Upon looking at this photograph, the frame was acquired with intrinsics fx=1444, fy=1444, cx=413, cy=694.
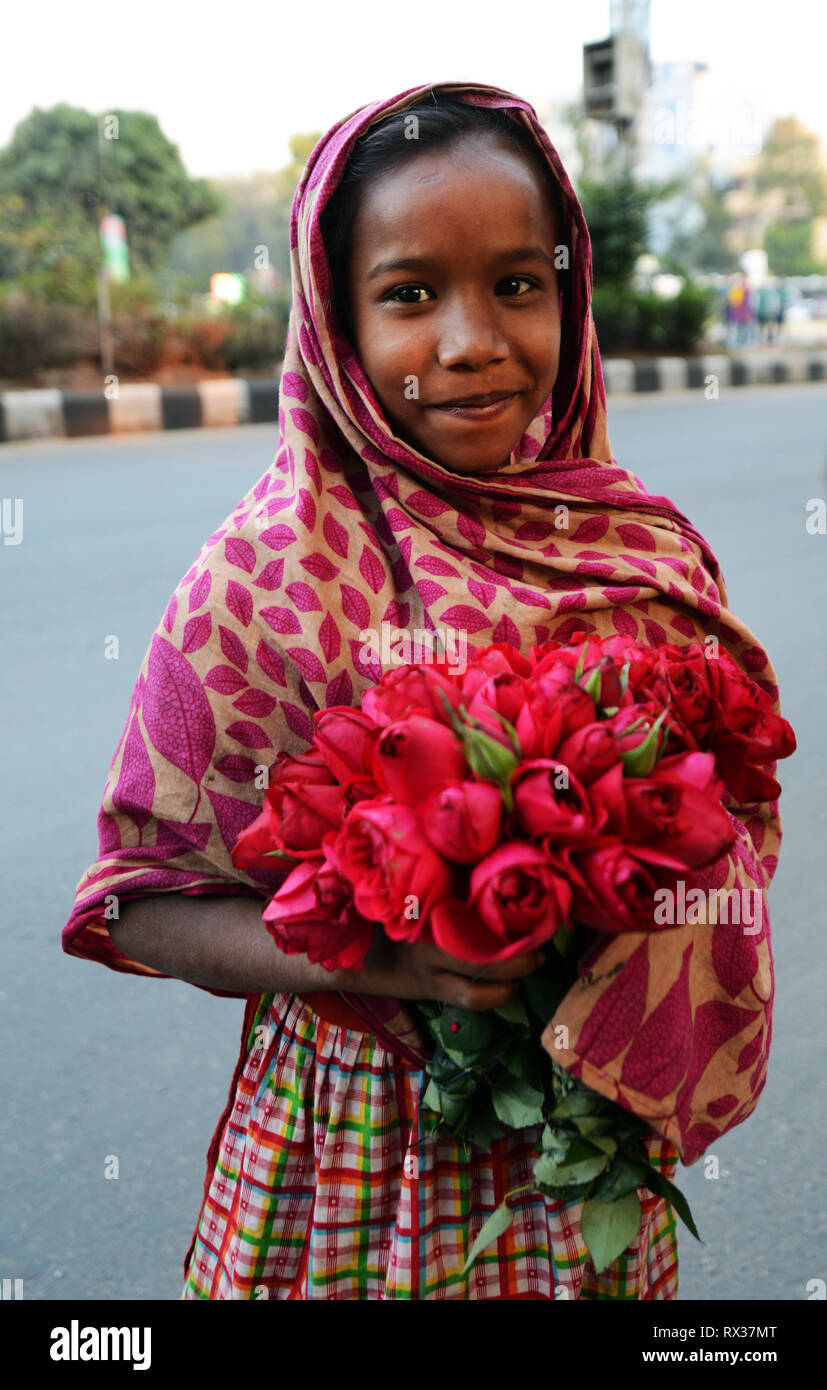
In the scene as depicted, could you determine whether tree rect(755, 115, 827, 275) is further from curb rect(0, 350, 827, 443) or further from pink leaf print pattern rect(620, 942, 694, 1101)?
pink leaf print pattern rect(620, 942, 694, 1101)

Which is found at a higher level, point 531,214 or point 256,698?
point 531,214

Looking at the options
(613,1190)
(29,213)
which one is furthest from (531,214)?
(29,213)

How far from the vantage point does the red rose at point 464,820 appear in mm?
939

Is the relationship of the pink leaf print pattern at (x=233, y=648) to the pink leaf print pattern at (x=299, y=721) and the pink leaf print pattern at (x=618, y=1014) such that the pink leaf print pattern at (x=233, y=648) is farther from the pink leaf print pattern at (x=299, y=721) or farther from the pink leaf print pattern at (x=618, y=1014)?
the pink leaf print pattern at (x=618, y=1014)

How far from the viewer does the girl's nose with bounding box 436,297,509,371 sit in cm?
129

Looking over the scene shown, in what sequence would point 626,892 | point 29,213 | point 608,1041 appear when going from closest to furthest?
point 626,892 → point 608,1041 → point 29,213

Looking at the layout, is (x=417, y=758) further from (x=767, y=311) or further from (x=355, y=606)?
(x=767, y=311)

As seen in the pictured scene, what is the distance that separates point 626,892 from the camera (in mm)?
946

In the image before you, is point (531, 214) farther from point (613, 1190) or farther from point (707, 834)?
point (613, 1190)

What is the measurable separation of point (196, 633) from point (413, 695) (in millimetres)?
316

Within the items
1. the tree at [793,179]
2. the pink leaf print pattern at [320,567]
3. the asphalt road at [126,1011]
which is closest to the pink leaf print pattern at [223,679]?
the pink leaf print pattern at [320,567]

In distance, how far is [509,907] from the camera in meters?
0.93

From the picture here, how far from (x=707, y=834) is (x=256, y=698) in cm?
46

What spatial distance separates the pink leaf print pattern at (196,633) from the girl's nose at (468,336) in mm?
318
